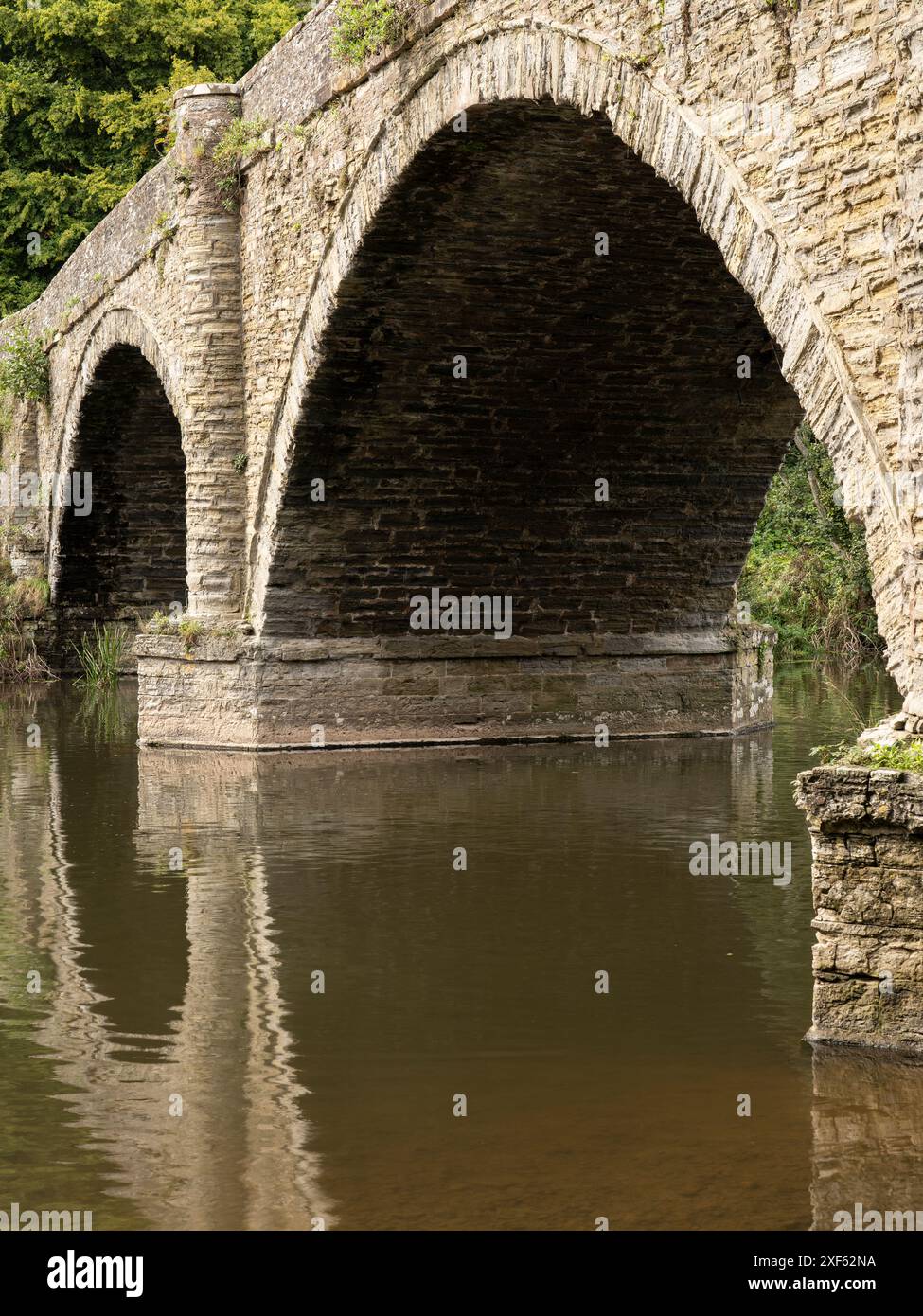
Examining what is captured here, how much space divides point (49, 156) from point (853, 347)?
24.4 m

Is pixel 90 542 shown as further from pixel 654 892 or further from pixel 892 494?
pixel 892 494

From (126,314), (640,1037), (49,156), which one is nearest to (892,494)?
(640,1037)

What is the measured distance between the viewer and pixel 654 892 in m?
7.47

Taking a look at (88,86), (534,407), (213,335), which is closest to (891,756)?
(534,407)

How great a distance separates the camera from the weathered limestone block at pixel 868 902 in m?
4.88

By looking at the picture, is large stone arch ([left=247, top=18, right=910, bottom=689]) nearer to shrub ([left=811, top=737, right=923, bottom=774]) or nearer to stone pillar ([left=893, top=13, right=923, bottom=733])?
stone pillar ([left=893, top=13, right=923, bottom=733])

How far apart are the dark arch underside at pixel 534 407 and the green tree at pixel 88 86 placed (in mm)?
15621

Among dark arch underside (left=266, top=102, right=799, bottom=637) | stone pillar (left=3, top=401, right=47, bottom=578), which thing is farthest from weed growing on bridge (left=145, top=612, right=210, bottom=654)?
stone pillar (left=3, top=401, right=47, bottom=578)

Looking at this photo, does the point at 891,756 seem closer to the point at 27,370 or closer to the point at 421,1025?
the point at 421,1025

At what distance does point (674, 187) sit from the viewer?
789 centimetres

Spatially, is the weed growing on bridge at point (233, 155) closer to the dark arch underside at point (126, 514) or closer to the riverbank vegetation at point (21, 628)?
the dark arch underside at point (126, 514)

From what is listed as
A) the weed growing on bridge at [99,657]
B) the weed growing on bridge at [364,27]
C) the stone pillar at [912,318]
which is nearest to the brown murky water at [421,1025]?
the stone pillar at [912,318]

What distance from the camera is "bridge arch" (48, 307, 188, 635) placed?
18.8 metres

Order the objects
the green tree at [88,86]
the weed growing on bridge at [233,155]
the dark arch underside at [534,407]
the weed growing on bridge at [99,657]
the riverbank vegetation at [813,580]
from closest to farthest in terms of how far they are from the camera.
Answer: the dark arch underside at [534,407] < the weed growing on bridge at [233,155] < the weed growing on bridge at [99,657] < the riverbank vegetation at [813,580] < the green tree at [88,86]
